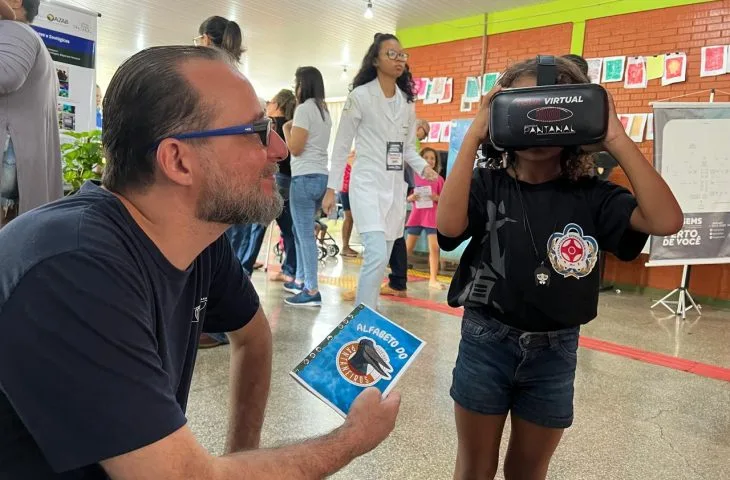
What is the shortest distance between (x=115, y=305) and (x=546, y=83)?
3.26 feet

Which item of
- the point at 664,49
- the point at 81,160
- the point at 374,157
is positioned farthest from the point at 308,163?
the point at 664,49

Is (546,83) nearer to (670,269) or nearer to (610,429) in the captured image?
(610,429)

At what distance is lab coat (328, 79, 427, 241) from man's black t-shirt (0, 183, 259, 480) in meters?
2.40

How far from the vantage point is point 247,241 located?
147 inches

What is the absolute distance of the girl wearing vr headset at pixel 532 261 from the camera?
1.25 m

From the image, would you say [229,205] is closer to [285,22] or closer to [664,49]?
[664,49]

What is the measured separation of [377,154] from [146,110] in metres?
2.41

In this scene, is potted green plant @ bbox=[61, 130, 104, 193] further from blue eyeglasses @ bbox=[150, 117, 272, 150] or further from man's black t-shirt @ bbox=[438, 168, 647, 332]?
man's black t-shirt @ bbox=[438, 168, 647, 332]

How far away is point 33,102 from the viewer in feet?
6.27

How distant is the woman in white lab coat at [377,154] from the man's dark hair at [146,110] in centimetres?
228

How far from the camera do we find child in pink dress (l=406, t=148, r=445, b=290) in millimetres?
5309

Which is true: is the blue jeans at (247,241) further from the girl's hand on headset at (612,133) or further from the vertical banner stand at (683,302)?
the vertical banner stand at (683,302)

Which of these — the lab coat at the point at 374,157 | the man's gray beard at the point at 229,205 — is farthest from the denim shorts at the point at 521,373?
the lab coat at the point at 374,157

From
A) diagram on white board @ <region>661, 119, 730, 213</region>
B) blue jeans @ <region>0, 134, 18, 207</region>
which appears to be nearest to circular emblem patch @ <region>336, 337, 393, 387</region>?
blue jeans @ <region>0, 134, 18, 207</region>
